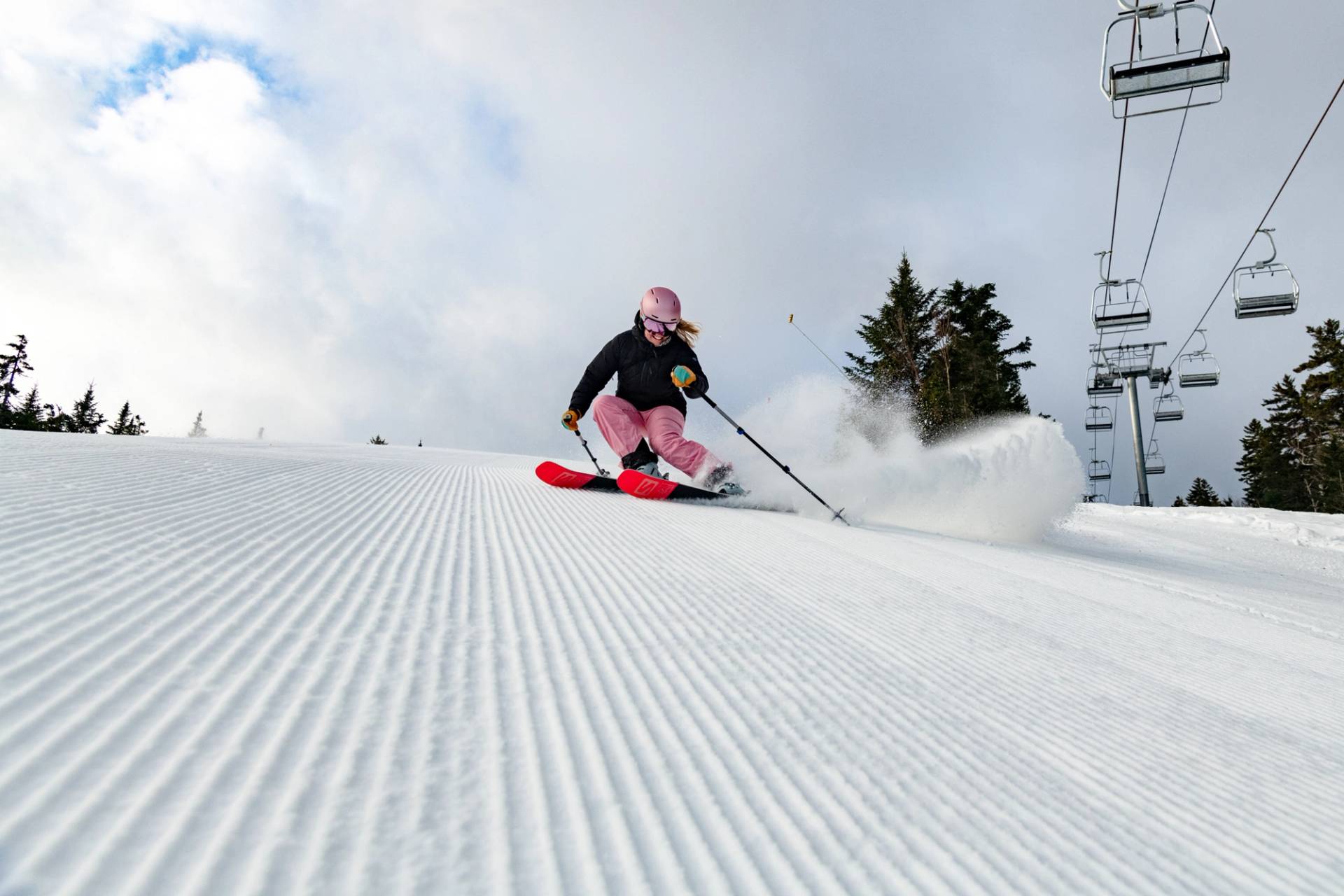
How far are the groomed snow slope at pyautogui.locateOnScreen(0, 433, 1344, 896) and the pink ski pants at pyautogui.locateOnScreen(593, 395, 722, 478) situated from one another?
2.85 metres

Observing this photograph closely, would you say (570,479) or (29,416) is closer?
(570,479)

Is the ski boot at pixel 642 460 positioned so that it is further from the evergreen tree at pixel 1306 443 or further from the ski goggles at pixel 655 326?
the evergreen tree at pixel 1306 443

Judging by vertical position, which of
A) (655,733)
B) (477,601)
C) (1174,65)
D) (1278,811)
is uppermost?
(1174,65)

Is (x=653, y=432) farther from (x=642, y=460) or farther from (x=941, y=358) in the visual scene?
(x=941, y=358)

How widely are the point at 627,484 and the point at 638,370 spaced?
1202mm

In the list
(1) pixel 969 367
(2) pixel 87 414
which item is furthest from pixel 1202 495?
(2) pixel 87 414

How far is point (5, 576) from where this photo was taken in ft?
4.01

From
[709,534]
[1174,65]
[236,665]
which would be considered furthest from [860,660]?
[1174,65]

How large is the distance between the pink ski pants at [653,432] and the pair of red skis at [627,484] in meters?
0.40

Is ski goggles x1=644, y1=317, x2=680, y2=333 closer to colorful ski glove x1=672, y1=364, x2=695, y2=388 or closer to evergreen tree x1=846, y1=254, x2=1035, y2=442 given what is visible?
colorful ski glove x1=672, y1=364, x2=695, y2=388

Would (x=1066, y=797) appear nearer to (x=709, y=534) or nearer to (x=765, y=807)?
(x=765, y=807)

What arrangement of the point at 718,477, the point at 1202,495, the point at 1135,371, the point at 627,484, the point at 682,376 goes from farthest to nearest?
the point at 1202,495
the point at 1135,371
the point at 718,477
the point at 682,376
the point at 627,484

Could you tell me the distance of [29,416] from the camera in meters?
38.1

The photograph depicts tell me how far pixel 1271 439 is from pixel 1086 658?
56175 millimetres
